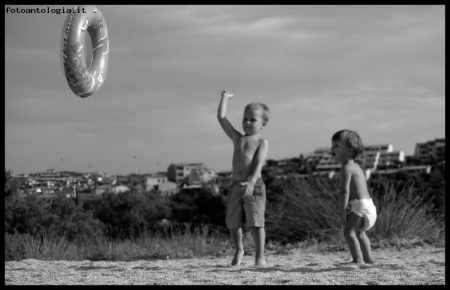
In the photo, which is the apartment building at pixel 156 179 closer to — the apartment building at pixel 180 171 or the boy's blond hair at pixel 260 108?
the apartment building at pixel 180 171

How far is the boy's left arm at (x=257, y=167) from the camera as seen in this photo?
17.7 feet

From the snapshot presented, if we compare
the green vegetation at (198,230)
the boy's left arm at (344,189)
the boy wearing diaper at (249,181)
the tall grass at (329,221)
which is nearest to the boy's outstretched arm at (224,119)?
the boy wearing diaper at (249,181)

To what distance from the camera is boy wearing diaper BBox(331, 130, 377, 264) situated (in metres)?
5.43

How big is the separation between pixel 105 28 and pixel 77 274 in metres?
2.30

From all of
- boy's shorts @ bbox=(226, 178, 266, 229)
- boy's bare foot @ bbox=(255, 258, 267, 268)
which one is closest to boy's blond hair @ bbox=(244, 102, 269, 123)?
boy's shorts @ bbox=(226, 178, 266, 229)

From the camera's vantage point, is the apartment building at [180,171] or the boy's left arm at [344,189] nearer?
the boy's left arm at [344,189]

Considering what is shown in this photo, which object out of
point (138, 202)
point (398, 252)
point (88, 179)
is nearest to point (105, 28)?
point (398, 252)

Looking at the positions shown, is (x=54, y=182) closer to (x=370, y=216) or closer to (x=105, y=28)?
(x=105, y=28)

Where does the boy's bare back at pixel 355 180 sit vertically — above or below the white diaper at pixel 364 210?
above

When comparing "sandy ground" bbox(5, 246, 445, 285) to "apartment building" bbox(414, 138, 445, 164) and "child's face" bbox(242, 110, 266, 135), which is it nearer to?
"child's face" bbox(242, 110, 266, 135)

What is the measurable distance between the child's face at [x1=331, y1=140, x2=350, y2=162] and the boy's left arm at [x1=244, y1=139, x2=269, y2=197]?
1.89 feet

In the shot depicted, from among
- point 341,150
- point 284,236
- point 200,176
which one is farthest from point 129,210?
point 341,150

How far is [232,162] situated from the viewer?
562 cm

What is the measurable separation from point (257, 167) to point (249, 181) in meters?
0.13
